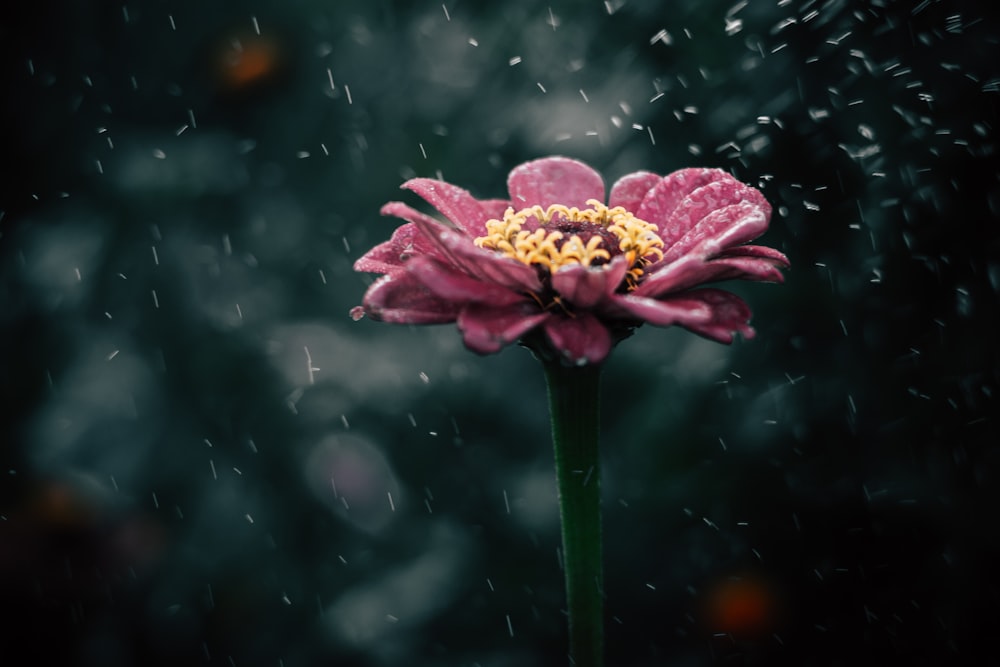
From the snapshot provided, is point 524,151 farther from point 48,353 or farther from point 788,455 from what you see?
point 48,353

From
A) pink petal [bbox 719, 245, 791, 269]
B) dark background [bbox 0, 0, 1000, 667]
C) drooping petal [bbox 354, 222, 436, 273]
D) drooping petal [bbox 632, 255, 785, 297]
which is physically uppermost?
drooping petal [bbox 632, 255, 785, 297]

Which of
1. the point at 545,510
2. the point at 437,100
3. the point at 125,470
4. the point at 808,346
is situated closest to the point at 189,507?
the point at 125,470

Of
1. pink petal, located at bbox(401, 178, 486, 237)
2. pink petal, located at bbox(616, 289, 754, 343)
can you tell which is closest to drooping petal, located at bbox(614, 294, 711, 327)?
pink petal, located at bbox(616, 289, 754, 343)

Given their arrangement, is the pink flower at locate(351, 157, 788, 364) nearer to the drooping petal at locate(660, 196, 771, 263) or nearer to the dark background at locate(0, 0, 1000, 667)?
the drooping petal at locate(660, 196, 771, 263)

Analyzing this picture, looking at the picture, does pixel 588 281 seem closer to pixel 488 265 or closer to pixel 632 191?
pixel 488 265

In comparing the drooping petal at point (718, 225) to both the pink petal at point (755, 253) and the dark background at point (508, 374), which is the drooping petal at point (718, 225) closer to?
the pink petal at point (755, 253)

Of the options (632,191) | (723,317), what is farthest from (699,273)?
(632,191)
